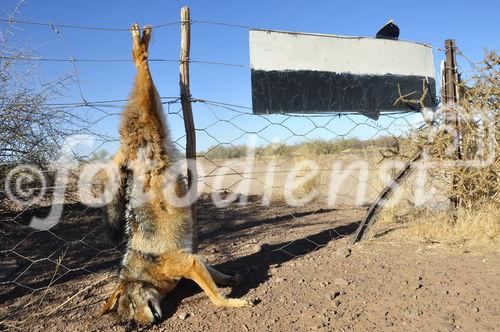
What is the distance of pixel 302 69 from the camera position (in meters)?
5.40

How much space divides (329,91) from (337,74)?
26 centimetres

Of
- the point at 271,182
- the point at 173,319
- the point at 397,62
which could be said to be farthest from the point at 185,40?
the point at 271,182

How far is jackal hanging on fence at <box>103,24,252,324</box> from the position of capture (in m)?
3.74

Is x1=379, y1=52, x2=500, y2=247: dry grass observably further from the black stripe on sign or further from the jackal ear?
the jackal ear

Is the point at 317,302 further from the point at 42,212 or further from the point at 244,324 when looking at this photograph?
the point at 42,212

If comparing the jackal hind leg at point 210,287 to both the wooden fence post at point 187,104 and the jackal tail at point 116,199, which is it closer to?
the wooden fence post at point 187,104

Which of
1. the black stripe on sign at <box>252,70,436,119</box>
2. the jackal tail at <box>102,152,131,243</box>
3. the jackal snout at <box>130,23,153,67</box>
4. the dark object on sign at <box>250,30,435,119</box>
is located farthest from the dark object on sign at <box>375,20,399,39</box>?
the jackal tail at <box>102,152,131,243</box>

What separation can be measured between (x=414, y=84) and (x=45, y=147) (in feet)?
15.9

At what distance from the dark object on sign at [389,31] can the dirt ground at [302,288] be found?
275 centimetres

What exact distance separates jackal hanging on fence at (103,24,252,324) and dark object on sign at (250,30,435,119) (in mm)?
1579

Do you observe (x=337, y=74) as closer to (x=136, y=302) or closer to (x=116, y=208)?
(x=116, y=208)

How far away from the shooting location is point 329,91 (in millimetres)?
5594

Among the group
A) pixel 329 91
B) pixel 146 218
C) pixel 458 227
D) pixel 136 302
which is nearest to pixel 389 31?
pixel 329 91

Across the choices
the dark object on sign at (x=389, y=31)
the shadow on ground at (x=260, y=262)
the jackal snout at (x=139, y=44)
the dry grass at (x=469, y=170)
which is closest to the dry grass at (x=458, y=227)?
the dry grass at (x=469, y=170)
